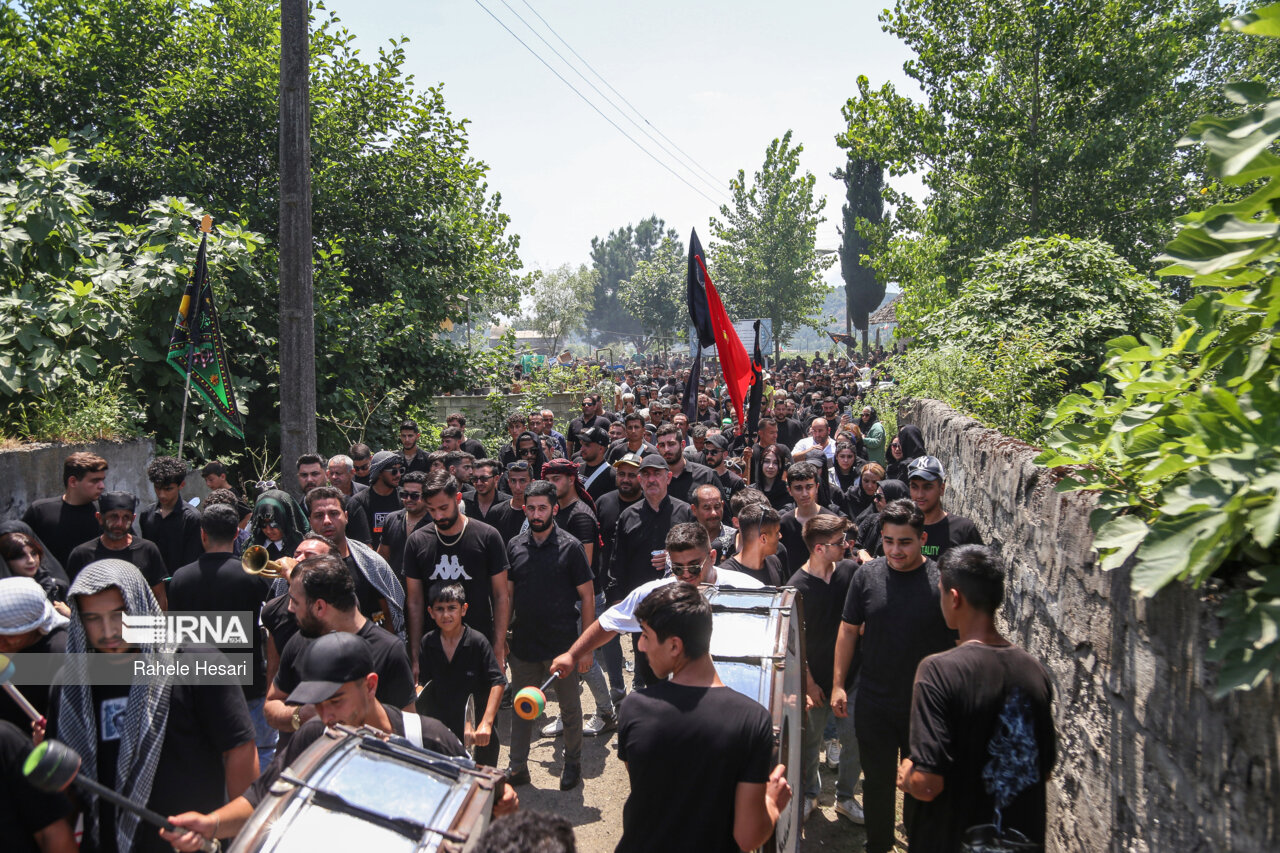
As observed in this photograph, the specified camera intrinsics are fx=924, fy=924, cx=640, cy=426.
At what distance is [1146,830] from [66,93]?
1607cm

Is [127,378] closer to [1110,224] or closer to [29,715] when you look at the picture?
[29,715]

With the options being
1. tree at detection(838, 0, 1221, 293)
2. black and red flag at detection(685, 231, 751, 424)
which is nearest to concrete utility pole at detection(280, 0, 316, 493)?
black and red flag at detection(685, 231, 751, 424)

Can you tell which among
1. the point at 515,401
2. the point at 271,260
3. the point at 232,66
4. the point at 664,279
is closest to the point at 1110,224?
the point at 515,401

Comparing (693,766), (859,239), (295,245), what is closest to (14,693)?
(693,766)

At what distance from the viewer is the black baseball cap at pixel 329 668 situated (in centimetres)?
316

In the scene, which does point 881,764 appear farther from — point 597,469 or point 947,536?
point 597,469

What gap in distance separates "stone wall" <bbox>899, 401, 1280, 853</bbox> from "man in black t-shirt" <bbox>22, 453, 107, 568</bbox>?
6020mm

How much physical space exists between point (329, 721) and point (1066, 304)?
911 centimetres

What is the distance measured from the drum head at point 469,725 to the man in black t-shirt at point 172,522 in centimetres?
262

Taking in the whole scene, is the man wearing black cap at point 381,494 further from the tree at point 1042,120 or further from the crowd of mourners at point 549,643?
the tree at point 1042,120

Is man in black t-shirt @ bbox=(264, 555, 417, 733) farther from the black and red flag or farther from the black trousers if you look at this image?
the black and red flag

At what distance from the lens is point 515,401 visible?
55.7 feet

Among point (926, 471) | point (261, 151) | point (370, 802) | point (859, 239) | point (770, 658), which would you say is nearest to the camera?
point (370, 802)

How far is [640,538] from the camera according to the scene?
261 inches
